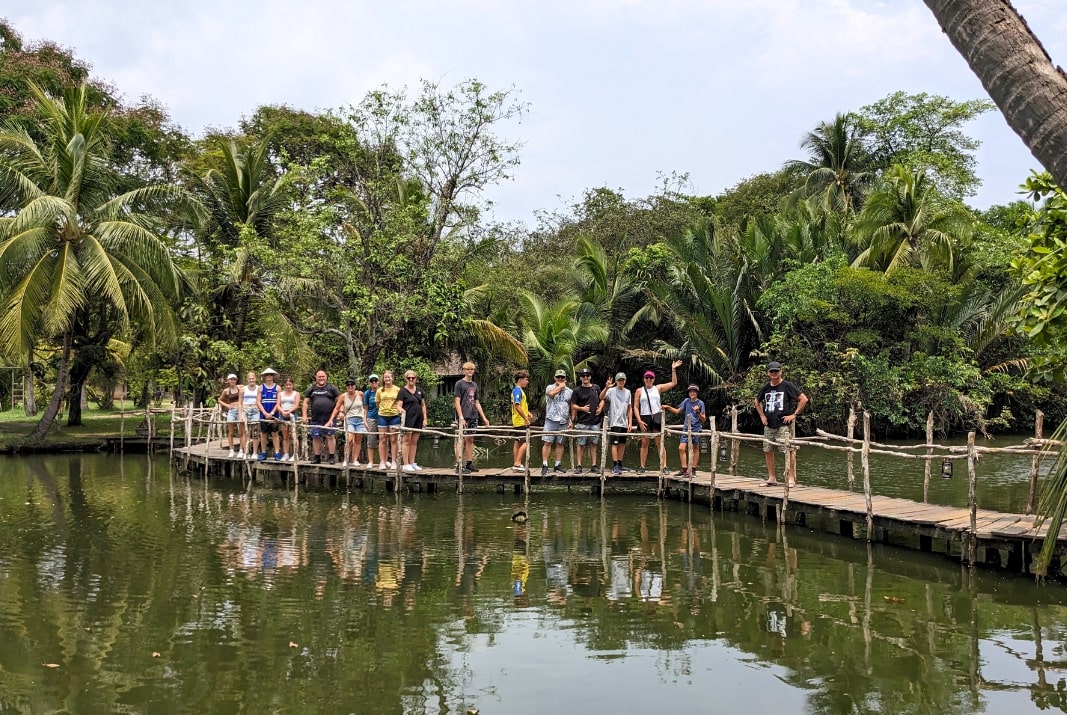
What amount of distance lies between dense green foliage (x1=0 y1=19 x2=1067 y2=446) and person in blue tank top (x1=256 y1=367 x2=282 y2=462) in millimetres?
4884

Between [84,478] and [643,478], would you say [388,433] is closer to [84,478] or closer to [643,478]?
[643,478]

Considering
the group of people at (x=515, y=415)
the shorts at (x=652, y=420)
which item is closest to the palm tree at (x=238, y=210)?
the group of people at (x=515, y=415)

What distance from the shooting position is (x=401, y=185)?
77.1ft

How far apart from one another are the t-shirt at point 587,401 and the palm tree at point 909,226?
14260 mm

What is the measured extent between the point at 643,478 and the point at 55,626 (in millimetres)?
9608

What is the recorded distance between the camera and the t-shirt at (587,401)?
14.7 meters

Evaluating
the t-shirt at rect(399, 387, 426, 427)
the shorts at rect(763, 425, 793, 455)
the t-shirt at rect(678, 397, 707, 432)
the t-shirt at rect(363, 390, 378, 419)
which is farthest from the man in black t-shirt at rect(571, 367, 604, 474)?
the t-shirt at rect(363, 390, 378, 419)

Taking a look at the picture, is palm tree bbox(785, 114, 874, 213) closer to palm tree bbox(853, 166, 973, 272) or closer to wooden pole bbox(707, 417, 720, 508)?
palm tree bbox(853, 166, 973, 272)

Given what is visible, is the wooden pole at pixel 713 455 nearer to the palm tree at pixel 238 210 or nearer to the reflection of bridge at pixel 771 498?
the reflection of bridge at pixel 771 498

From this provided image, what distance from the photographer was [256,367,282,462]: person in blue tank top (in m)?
16.4

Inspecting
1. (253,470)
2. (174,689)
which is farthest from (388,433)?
(174,689)

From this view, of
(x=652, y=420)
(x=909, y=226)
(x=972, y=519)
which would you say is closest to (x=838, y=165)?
(x=909, y=226)

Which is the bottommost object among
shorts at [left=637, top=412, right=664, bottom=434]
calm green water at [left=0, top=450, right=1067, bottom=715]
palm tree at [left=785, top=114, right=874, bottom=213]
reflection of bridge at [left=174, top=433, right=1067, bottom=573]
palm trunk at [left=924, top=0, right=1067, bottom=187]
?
calm green water at [left=0, top=450, right=1067, bottom=715]

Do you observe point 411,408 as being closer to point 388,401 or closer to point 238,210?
point 388,401
